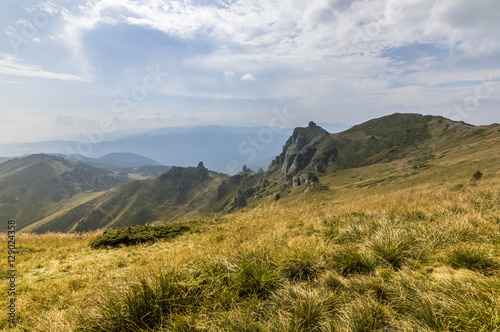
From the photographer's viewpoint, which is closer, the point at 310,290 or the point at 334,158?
the point at 310,290

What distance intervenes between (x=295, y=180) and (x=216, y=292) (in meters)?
144

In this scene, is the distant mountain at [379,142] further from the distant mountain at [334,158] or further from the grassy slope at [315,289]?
the grassy slope at [315,289]

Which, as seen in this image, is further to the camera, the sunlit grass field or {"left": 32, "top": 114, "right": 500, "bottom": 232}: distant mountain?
{"left": 32, "top": 114, "right": 500, "bottom": 232}: distant mountain

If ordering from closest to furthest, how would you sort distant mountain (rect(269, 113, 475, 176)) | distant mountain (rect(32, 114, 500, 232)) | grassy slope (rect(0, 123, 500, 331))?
grassy slope (rect(0, 123, 500, 331)) → distant mountain (rect(32, 114, 500, 232)) → distant mountain (rect(269, 113, 475, 176))

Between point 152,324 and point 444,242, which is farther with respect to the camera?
point 444,242

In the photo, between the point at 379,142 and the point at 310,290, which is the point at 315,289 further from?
the point at 379,142

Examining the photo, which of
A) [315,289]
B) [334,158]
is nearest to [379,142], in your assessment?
[334,158]

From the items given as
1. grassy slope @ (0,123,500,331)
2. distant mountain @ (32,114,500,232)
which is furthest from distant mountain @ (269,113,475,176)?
grassy slope @ (0,123,500,331)

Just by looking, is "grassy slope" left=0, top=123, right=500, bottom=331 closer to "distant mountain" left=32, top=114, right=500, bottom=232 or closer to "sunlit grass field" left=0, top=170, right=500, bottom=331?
"sunlit grass field" left=0, top=170, right=500, bottom=331

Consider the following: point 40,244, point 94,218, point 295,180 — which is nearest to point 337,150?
point 295,180

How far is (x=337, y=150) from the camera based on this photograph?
169625 mm

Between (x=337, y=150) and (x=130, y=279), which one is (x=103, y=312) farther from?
(x=337, y=150)

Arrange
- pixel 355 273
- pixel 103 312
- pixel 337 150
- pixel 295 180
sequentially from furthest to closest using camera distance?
1. pixel 337 150
2. pixel 295 180
3. pixel 355 273
4. pixel 103 312

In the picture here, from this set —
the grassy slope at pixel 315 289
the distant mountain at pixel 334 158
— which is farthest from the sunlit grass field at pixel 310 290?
the distant mountain at pixel 334 158
